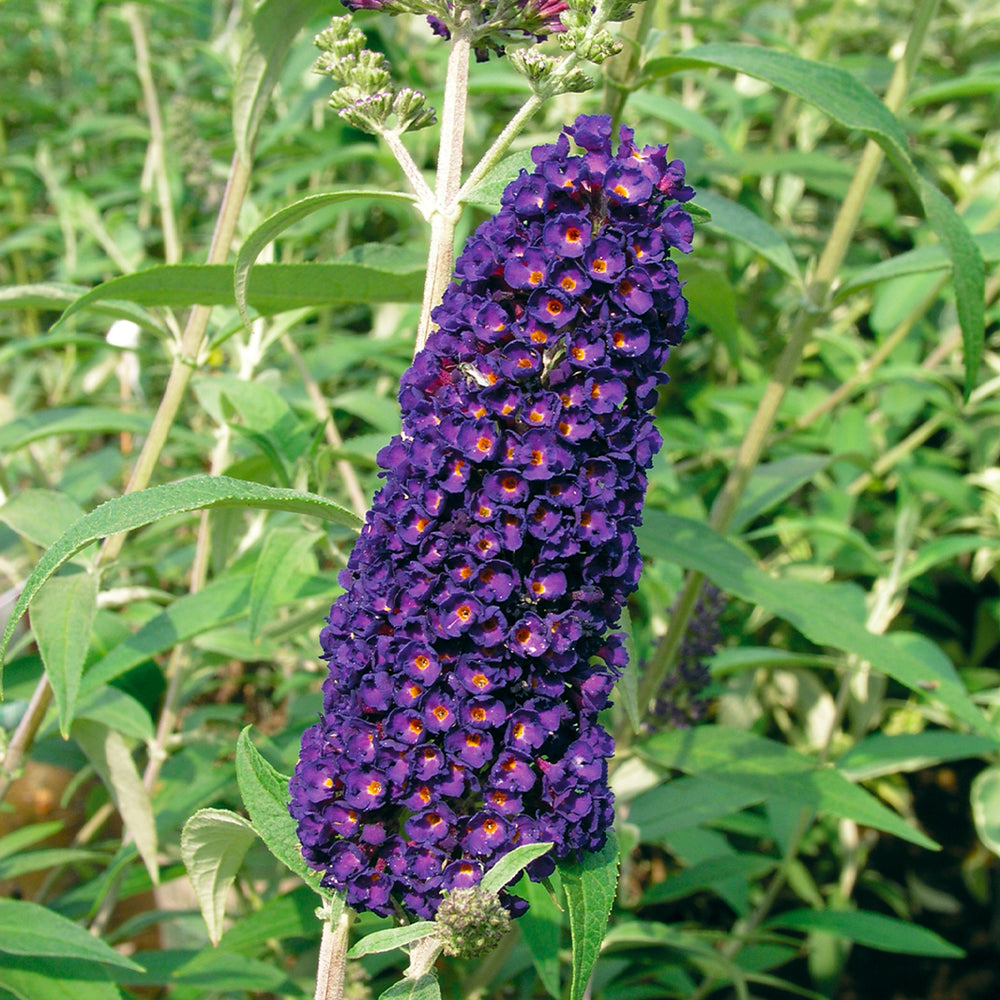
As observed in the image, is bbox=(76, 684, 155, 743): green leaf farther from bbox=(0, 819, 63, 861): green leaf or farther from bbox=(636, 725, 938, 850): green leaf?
bbox=(636, 725, 938, 850): green leaf

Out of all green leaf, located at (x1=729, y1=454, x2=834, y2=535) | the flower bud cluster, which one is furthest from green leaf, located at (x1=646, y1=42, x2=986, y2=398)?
green leaf, located at (x1=729, y1=454, x2=834, y2=535)

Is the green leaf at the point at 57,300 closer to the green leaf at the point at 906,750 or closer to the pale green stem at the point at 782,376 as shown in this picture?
the pale green stem at the point at 782,376

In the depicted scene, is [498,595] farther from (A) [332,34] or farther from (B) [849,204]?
(B) [849,204]

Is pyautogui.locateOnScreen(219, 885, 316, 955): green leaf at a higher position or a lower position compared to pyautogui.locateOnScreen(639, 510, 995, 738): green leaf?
lower

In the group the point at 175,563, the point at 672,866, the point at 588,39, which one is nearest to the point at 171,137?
the point at 175,563

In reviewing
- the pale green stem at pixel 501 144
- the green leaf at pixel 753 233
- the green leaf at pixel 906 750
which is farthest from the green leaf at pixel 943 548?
the pale green stem at pixel 501 144

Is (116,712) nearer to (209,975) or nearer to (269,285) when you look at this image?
(209,975)
